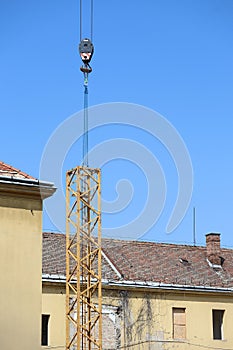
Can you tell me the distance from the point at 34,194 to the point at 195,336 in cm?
1751

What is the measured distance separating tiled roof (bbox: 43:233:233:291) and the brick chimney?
0.92 feet

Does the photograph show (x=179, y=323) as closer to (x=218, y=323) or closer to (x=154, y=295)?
(x=154, y=295)

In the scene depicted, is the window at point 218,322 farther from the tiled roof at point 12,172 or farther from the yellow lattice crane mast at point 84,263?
the tiled roof at point 12,172

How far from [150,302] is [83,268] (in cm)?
310

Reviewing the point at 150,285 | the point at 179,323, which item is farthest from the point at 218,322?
the point at 150,285

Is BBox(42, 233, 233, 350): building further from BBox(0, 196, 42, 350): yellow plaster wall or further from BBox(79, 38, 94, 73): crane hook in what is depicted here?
BBox(0, 196, 42, 350): yellow plaster wall

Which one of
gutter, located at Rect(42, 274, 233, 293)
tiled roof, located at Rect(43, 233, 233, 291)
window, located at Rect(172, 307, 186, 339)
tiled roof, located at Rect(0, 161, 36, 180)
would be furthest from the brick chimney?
tiled roof, located at Rect(0, 161, 36, 180)

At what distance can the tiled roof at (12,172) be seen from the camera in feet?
58.1

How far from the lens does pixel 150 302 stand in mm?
33031

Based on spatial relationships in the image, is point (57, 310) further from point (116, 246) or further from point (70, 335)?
point (116, 246)

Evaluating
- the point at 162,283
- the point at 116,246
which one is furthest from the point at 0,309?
the point at 116,246

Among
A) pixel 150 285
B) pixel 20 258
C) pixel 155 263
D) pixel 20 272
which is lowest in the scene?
pixel 20 272

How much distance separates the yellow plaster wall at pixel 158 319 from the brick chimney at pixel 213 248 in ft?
10.7

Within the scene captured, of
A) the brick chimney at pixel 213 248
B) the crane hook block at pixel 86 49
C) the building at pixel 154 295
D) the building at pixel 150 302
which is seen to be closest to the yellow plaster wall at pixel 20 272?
the building at pixel 154 295
